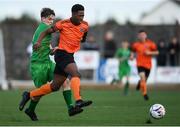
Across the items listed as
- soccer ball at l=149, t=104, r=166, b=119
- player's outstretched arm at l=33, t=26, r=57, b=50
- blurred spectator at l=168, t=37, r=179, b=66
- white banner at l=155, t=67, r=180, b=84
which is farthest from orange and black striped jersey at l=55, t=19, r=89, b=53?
blurred spectator at l=168, t=37, r=179, b=66

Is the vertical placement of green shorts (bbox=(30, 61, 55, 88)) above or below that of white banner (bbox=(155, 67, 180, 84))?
above

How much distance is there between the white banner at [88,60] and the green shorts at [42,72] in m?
21.0

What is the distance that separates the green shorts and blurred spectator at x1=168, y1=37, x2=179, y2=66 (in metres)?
21.5

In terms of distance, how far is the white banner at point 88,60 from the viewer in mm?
38219

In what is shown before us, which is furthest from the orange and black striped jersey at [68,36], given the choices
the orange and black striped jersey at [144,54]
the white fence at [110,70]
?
the white fence at [110,70]

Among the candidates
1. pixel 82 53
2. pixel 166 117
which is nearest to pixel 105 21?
pixel 82 53

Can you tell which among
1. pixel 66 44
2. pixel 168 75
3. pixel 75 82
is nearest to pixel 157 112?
pixel 75 82

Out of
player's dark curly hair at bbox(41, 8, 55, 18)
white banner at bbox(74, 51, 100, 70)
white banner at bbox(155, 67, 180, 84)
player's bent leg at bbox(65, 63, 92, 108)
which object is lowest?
white banner at bbox(155, 67, 180, 84)

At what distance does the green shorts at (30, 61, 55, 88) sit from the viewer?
17062 millimetres

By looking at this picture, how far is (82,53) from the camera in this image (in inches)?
1503

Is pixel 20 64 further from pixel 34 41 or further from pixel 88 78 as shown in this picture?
pixel 34 41

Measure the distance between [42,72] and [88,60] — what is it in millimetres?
21430

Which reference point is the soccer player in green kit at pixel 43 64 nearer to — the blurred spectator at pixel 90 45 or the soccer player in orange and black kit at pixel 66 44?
the soccer player in orange and black kit at pixel 66 44

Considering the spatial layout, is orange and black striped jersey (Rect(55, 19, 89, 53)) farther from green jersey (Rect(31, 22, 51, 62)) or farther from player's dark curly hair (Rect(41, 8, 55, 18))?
player's dark curly hair (Rect(41, 8, 55, 18))
